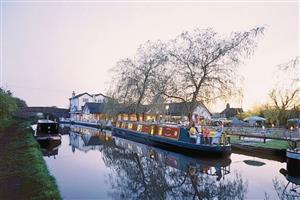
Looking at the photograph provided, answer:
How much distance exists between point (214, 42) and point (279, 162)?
10493 millimetres

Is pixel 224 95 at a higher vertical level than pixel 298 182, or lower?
higher

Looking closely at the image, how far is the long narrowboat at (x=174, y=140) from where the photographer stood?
18.2 m

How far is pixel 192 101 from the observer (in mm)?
23234

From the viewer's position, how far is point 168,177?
45.3ft

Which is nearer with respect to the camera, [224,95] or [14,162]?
[14,162]

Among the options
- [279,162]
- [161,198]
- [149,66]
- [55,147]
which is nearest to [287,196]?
[161,198]

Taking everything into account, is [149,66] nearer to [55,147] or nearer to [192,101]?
[192,101]

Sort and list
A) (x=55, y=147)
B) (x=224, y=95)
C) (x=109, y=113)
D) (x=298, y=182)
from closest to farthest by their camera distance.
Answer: (x=298, y=182)
(x=224, y=95)
(x=55, y=147)
(x=109, y=113)

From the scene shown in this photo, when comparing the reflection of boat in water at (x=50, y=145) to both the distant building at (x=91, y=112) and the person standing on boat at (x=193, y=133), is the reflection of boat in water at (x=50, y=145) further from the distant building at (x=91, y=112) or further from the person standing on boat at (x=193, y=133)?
the distant building at (x=91, y=112)

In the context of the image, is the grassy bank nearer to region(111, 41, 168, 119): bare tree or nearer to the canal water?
the canal water

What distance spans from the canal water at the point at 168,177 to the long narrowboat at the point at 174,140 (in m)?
0.68

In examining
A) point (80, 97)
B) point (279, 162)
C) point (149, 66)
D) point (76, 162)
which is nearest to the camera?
point (279, 162)

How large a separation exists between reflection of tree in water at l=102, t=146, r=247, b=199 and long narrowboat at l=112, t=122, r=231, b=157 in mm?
3020

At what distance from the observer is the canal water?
36.9 feet
